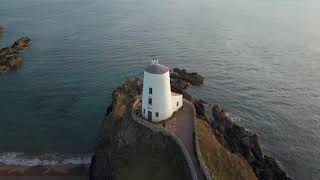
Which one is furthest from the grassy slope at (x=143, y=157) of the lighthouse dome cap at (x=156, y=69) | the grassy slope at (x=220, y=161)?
the lighthouse dome cap at (x=156, y=69)

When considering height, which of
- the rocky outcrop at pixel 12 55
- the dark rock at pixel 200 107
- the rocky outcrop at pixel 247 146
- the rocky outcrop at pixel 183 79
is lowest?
the rocky outcrop at pixel 247 146

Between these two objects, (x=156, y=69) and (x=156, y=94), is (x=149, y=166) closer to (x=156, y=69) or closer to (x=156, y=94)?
(x=156, y=94)

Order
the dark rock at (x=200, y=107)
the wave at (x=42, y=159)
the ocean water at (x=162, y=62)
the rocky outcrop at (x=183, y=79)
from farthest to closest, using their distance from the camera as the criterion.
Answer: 1. the rocky outcrop at (x=183, y=79)
2. the ocean water at (x=162, y=62)
3. the dark rock at (x=200, y=107)
4. the wave at (x=42, y=159)

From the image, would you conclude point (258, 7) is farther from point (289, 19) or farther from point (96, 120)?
point (96, 120)

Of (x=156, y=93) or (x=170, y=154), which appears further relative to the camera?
(x=156, y=93)

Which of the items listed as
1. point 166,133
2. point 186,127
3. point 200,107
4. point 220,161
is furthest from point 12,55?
point 220,161

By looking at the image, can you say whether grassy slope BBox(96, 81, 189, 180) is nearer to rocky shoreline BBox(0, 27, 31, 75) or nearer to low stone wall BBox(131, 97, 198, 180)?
low stone wall BBox(131, 97, 198, 180)

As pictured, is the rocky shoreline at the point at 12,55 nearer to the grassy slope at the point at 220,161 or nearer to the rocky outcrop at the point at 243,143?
the rocky outcrop at the point at 243,143
